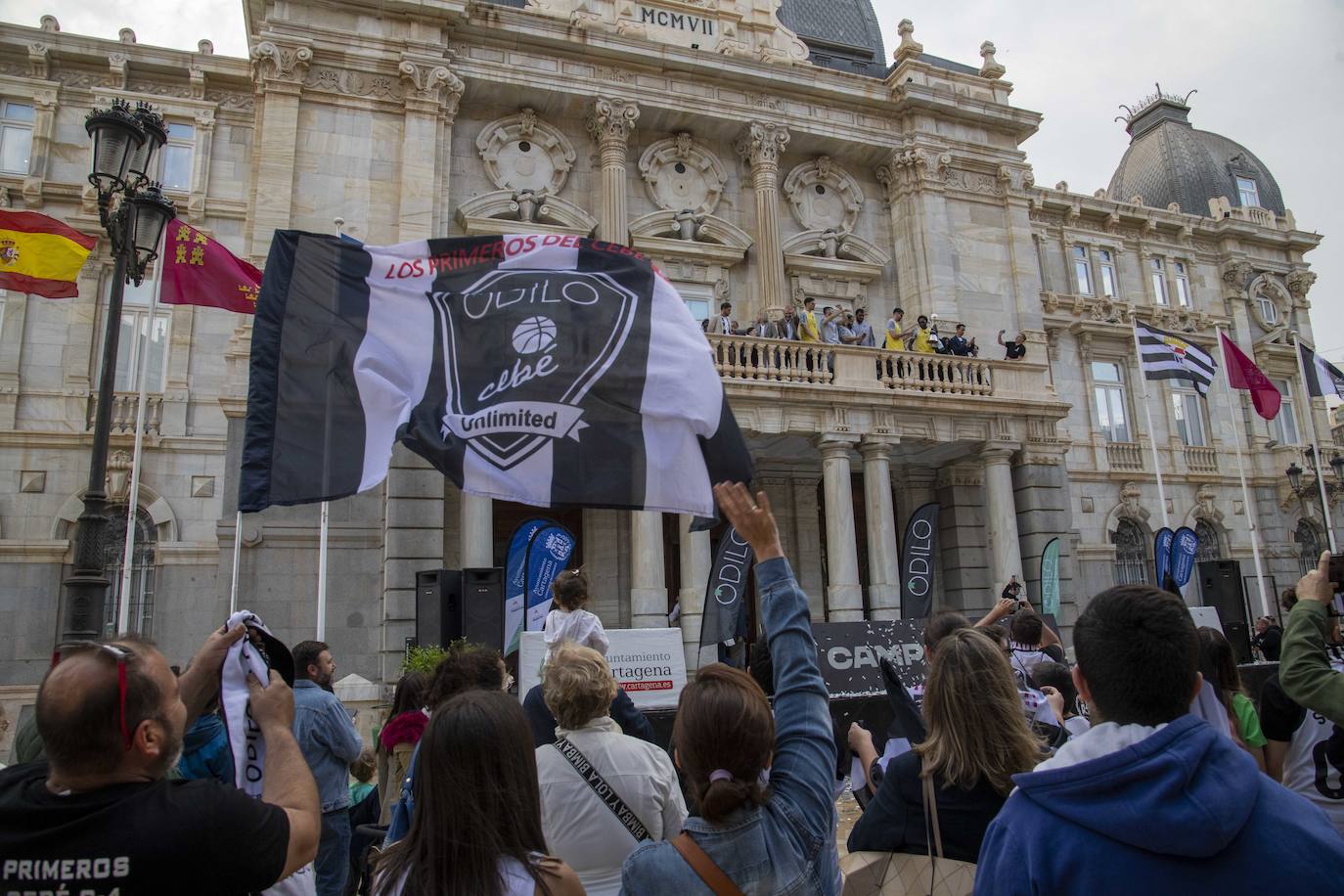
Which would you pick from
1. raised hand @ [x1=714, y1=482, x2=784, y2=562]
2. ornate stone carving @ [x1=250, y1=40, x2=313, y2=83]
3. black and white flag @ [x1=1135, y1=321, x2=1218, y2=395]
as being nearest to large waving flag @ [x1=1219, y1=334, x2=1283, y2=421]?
black and white flag @ [x1=1135, y1=321, x2=1218, y2=395]

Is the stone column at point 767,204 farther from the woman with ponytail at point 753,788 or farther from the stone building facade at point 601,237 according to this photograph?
the woman with ponytail at point 753,788

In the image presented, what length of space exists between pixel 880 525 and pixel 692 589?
4.19 metres

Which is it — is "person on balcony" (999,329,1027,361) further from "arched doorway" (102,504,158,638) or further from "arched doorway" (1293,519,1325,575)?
"arched doorway" (102,504,158,638)

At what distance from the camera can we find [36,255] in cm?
1273

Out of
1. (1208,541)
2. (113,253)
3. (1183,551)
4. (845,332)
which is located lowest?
(1183,551)

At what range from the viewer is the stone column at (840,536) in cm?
1744

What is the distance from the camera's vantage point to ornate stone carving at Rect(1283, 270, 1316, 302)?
102 feet

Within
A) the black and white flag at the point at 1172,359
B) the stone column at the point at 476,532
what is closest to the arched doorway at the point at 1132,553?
the black and white flag at the point at 1172,359

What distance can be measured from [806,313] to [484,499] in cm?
758

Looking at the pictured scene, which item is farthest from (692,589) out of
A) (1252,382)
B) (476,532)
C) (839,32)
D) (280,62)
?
(839,32)

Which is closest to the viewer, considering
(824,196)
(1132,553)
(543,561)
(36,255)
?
(543,561)

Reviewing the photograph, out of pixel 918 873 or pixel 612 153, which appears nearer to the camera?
pixel 918 873

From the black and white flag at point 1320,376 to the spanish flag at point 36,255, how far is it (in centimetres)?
2682

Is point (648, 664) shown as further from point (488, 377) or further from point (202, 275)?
point (202, 275)
